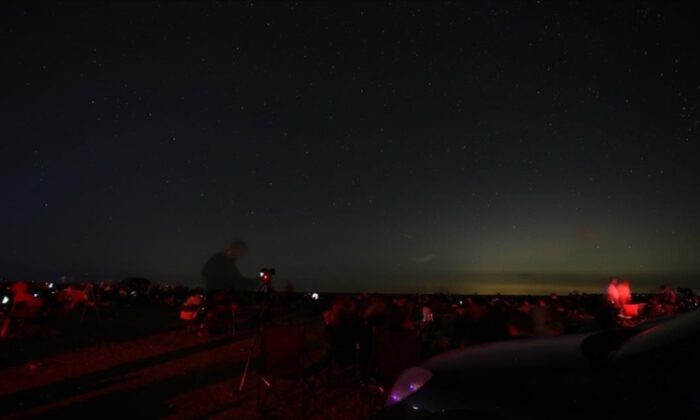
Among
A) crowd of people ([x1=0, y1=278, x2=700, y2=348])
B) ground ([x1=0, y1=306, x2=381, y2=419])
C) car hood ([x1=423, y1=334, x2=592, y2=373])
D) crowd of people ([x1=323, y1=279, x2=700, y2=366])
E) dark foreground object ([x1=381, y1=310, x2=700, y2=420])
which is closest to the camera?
dark foreground object ([x1=381, y1=310, x2=700, y2=420])

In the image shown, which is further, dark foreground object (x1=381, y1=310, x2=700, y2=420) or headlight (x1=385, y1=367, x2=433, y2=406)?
headlight (x1=385, y1=367, x2=433, y2=406)

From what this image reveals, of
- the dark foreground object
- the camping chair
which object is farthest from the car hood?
the camping chair

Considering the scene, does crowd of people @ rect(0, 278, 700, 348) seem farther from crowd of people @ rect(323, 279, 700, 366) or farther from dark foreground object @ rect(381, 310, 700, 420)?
dark foreground object @ rect(381, 310, 700, 420)

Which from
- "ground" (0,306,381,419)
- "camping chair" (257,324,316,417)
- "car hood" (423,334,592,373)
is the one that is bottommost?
"ground" (0,306,381,419)

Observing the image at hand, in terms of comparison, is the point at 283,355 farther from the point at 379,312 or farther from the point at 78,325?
the point at 78,325

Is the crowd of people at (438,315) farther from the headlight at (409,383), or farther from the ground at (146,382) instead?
the headlight at (409,383)

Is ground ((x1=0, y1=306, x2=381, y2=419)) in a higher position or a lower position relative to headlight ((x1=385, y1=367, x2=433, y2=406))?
lower

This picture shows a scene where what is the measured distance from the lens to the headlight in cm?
311

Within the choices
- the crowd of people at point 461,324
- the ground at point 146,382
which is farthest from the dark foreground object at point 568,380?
the ground at point 146,382

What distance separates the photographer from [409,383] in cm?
320

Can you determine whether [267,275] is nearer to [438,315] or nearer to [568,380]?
[438,315]

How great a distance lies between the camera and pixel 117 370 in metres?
8.91

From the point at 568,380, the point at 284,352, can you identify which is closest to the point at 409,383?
the point at 568,380

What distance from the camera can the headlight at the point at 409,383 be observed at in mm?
3111
